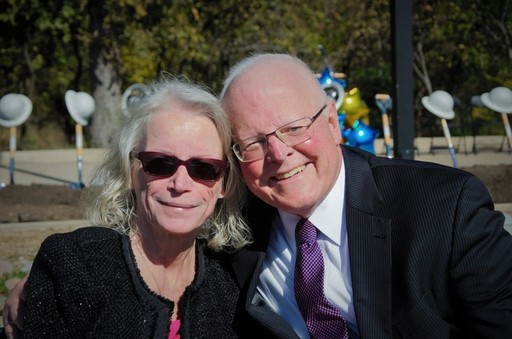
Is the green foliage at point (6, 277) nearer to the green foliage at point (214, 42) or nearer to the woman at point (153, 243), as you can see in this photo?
the woman at point (153, 243)

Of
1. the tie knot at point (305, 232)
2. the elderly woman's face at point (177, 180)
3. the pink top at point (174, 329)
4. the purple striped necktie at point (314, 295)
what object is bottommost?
the pink top at point (174, 329)

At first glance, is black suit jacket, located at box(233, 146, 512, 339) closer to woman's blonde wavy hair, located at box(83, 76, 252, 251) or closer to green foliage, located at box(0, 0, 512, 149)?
woman's blonde wavy hair, located at box(83, 76, 252, 251)

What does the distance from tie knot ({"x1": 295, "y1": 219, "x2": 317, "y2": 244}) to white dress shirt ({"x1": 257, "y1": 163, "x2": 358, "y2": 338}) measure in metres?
0.03

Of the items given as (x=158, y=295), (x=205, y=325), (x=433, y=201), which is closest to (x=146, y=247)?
(x=158, y=295)

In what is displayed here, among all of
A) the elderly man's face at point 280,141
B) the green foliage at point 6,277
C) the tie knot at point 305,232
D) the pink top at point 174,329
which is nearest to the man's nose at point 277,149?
the elderly man's face at point 280,141

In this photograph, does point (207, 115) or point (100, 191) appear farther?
point (100, 191)

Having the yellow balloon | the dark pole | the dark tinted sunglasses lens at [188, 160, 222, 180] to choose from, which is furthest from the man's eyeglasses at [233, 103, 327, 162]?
the yellow balloon

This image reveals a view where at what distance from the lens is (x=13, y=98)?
11.7 meters

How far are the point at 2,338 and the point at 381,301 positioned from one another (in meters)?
1.61

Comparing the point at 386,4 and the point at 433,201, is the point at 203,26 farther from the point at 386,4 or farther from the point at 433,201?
the point at 433,201

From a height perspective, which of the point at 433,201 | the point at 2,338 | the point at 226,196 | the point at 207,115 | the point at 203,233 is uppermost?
the point at 207,115

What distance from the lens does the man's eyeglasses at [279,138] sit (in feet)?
8.65

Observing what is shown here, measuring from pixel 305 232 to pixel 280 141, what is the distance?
398 mm

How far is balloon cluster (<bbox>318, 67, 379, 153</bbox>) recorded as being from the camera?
9.25 metres
